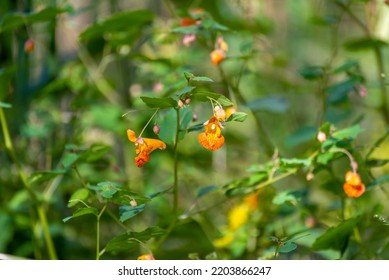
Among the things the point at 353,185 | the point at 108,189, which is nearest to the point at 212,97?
the point at 108,189

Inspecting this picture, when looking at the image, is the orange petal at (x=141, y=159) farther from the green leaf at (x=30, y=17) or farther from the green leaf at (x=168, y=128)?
the green leaf at (x=30, y=17)

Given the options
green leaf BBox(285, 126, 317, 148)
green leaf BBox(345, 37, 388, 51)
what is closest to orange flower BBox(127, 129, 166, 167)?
green leaf BBox(285, 126, 317, 148)

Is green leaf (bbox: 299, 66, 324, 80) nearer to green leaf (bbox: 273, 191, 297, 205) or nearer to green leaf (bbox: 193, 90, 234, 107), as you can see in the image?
green leaf (bbox: 273, 191, 297, 205)

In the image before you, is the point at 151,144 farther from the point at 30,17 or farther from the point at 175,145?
the point at 30,17

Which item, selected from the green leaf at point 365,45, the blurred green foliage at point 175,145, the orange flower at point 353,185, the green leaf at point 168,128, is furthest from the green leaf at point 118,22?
the orange flower at point 353,185

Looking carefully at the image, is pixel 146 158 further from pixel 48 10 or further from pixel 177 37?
pixel 177 37
